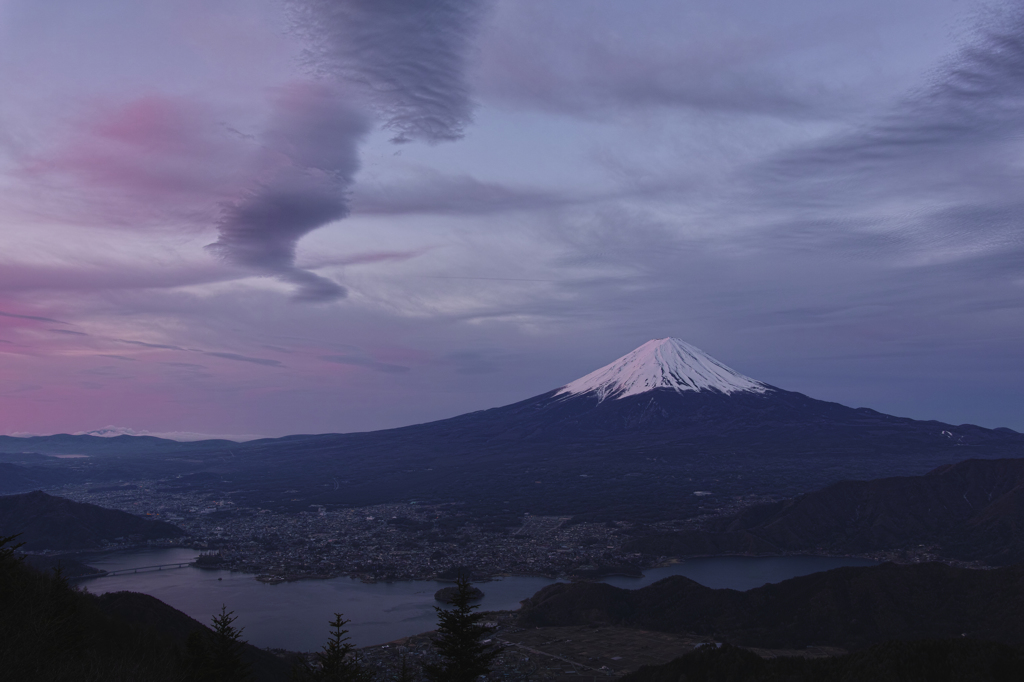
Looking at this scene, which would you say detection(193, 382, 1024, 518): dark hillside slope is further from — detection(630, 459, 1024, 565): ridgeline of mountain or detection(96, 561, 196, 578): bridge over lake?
detection(96, 561, 196, 578): bridge over lake

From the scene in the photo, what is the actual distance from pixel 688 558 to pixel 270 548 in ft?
144

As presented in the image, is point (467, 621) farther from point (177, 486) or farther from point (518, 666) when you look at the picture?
point (177, 486)

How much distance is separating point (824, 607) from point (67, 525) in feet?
252

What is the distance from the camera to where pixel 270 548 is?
7344 cm

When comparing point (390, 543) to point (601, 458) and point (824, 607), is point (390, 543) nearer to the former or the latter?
point (824, 607)

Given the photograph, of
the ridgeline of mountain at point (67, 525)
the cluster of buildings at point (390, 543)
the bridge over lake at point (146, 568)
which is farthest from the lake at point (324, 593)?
the ridgeline of mountain at point (67, 525)

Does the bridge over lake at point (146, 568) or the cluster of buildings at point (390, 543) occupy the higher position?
the cluster of buildings at point (390, 543)

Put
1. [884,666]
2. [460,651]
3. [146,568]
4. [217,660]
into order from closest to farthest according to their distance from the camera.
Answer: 1. [217,660]
2. [460,651]
3. [884,666]
4. [146,568]

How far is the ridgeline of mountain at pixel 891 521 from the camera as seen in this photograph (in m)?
73.8

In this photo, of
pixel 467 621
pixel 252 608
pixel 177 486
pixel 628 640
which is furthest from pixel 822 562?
pixel 177 486

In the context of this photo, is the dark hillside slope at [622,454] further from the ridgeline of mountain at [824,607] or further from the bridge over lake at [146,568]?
the ridgeline of mountain at [824,607]

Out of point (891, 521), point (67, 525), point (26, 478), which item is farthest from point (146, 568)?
point (26, 478)

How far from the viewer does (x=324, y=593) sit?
56.9 metres

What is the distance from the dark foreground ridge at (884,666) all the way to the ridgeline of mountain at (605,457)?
58985mm
